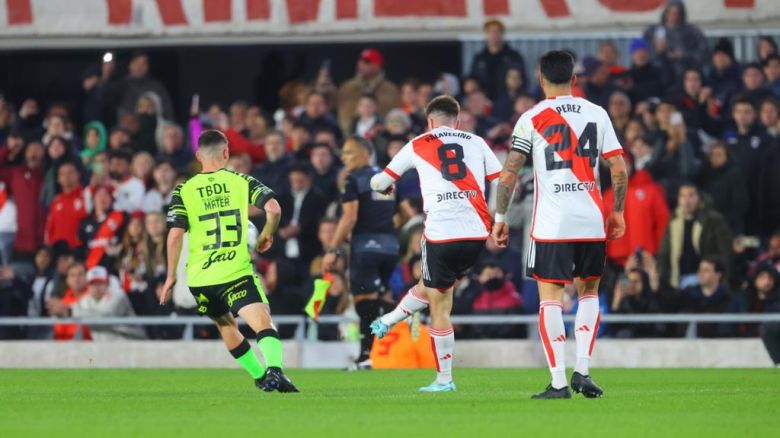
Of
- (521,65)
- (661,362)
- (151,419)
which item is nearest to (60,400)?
(151,419)

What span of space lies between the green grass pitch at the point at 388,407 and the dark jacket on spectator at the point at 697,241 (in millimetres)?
4041

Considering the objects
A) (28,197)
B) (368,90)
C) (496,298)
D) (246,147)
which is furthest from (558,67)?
(28,197)

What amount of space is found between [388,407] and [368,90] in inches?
506

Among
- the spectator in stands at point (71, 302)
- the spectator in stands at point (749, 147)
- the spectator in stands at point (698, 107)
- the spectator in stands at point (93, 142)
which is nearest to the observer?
the spectator in stands at point (749, 147)

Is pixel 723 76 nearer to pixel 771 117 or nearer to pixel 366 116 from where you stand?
pixel 771 117

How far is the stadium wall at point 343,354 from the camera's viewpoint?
60.6ft

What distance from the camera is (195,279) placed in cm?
1265

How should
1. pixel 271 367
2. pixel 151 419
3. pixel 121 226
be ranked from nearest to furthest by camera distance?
pixel 151 419, pixel 271 367, pixel 121 226

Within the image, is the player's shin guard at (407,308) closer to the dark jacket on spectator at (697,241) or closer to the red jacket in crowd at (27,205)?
the dark jacket on spectator at (697,241)

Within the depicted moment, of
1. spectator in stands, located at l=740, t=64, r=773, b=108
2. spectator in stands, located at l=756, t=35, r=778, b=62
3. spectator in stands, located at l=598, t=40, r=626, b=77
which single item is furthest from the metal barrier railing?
spectator in stands, located at l=756, t=35, r=778, b=62

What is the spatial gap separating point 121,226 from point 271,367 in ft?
32.9

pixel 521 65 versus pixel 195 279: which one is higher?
pixel 521 65

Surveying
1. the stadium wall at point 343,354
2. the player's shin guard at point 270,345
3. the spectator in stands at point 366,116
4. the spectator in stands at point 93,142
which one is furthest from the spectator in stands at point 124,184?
the player's shin guard at point 270,345

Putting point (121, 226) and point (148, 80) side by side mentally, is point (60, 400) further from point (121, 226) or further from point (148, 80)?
point (148, 80)
